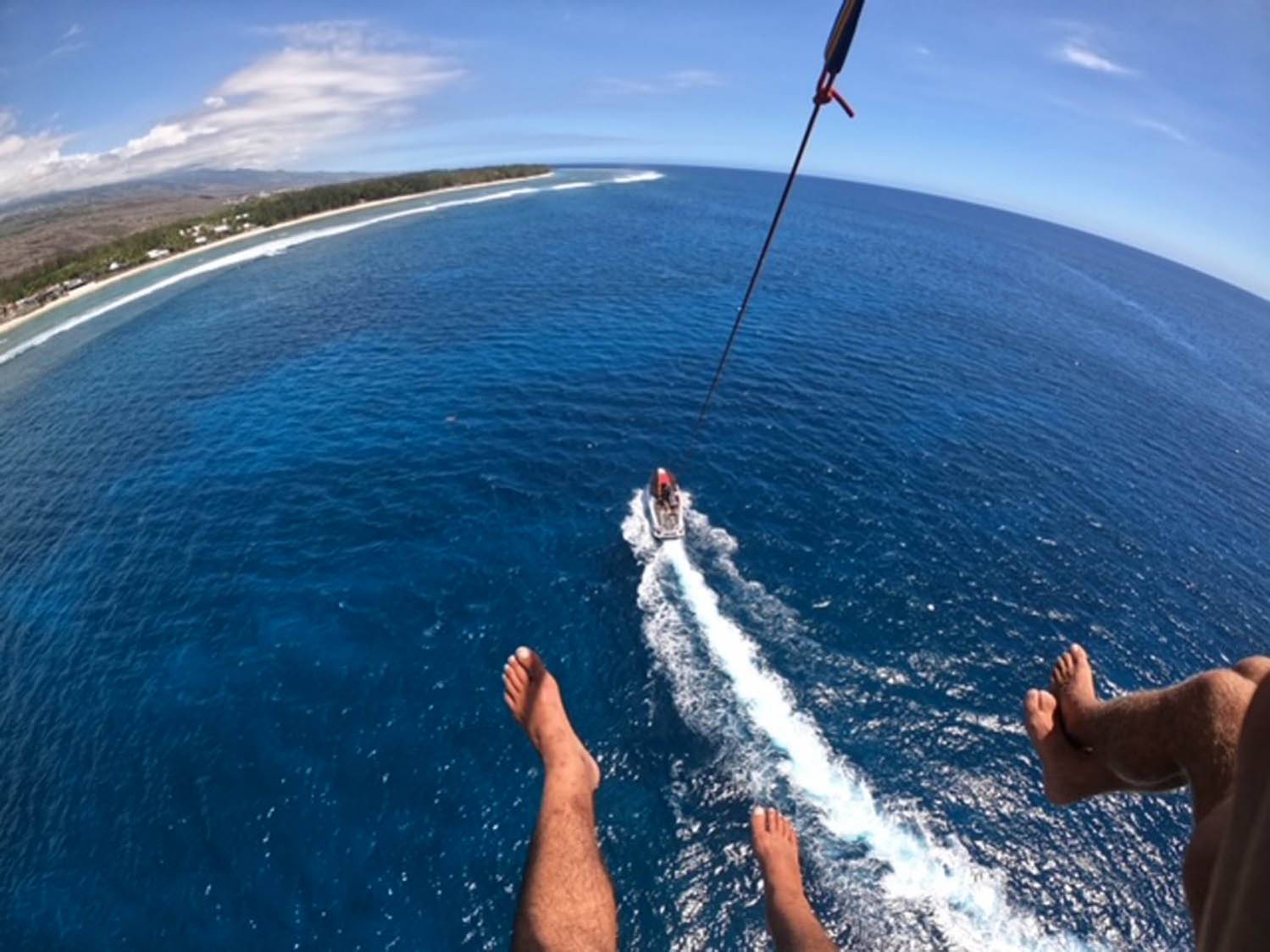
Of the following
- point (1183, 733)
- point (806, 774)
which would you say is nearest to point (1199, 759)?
point (1183, 733)

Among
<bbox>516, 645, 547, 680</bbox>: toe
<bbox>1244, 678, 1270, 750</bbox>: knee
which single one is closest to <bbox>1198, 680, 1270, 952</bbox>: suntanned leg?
<bbox>1244, 678, 1270, 750</bbox>: knee

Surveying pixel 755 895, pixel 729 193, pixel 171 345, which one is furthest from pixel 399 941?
pixel 729 193

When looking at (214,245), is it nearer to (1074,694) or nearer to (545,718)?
(545,718)

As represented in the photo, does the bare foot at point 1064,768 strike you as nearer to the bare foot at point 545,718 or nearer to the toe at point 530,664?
the bare foot at point 545,718

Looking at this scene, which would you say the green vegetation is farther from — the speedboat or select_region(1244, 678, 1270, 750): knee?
select_region(1244, 678, 1270, 750): knee

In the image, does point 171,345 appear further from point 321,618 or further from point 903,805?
point 903,805
